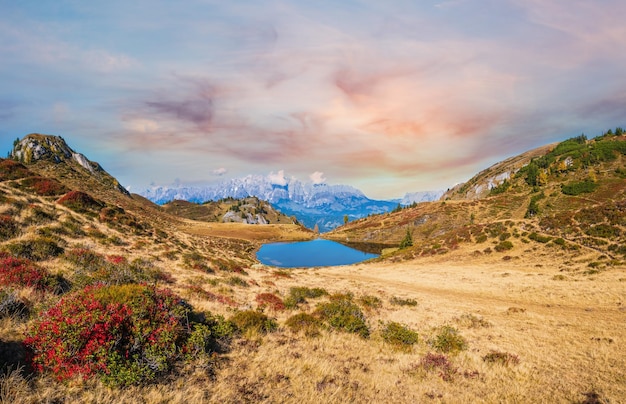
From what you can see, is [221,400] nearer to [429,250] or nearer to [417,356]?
[417,356]

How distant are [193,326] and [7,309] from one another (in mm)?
6073

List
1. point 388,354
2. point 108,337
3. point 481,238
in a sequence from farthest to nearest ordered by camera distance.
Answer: point 481,238 → point 388,354 → point 108,337

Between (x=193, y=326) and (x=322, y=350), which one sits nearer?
(x=193, y=326)

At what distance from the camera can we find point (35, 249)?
17.8 metres

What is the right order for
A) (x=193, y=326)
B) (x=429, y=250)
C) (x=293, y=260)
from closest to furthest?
1. (x=193, y=326)
2. (x=429, y=250)
3. (x=293, y=260)

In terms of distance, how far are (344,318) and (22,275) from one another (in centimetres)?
1605

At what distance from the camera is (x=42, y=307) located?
988 centimetres

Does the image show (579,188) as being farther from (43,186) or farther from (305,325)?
(43,186)

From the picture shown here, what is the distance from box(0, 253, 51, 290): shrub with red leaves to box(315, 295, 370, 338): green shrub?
46.4ft

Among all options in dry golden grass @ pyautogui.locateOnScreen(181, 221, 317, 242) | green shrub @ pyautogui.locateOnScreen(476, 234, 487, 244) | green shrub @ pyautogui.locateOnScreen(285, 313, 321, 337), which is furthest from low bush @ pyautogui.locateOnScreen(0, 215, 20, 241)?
dry golden grass @ pyautogui.locateOnScreen(181, 221, 317, 242)

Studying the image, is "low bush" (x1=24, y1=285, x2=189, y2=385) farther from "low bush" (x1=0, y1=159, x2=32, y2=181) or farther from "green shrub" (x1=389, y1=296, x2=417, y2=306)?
"low bush" (x1=0, y1=159, x2=32, y2=181)

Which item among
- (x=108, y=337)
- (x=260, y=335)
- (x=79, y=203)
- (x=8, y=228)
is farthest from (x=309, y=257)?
(x=108, y=337)

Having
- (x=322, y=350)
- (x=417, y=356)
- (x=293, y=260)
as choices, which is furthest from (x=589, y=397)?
(x=293, y=260)

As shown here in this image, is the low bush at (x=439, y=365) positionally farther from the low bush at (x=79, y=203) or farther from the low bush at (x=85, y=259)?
the low bush at (x=79, y=203)
